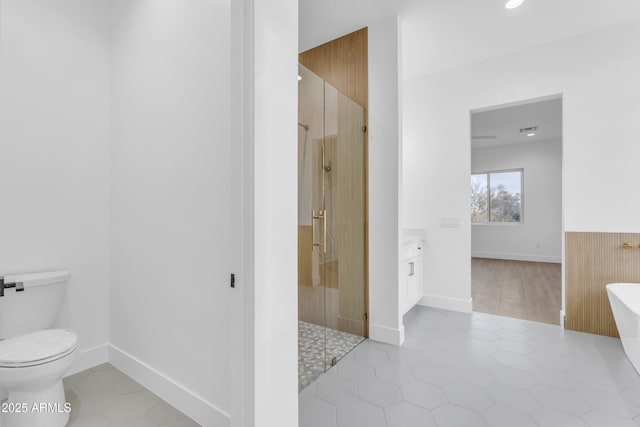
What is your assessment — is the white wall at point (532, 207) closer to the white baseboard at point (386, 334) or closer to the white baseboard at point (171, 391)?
the white baseboard at point (386, 334)

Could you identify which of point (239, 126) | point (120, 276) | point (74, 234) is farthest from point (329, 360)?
point (74, 234)

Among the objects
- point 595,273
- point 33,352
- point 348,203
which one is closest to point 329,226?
point 348,203

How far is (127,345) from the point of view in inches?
77.4

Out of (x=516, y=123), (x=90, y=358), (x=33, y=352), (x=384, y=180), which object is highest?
(x=516, y=123)

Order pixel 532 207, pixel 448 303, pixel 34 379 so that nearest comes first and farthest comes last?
pixel 34 379 < pixel 448 303 < pixel 532 207

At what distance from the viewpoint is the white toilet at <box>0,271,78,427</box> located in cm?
133

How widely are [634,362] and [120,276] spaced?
11.8ft

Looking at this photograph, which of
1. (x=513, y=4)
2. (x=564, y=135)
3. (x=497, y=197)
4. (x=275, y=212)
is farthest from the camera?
(x=497, y=197)

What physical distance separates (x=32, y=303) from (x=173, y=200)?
106cm

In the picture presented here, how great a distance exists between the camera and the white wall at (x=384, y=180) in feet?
8.16

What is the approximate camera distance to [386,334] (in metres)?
2.49

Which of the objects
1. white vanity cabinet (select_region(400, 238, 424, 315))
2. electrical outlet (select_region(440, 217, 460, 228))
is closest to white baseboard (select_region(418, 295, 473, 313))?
white vanity cabinet (select_region(400, 238, 424, 315))

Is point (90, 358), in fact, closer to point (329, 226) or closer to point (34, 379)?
point (34, 379)

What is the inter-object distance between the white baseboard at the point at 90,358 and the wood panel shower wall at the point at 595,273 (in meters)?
3.93
